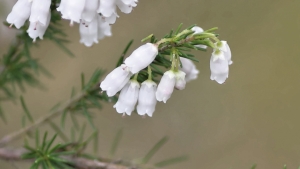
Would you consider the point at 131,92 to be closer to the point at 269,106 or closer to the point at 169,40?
the point at 169,40

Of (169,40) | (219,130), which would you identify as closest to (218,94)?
(219,130)

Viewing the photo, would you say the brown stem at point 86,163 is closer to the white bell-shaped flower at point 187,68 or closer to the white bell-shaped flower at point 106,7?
the white bell-shaped flower at point 187,68

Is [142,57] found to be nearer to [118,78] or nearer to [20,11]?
[118,78]

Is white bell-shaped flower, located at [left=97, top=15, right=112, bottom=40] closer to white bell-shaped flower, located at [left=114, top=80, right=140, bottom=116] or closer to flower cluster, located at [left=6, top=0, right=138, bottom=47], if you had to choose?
flower cluster, located at [left=6, top=0, right=138, bottom=47]

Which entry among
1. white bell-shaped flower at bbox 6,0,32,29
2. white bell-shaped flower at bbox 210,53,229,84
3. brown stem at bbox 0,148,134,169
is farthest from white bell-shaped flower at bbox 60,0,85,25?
brown stem at bbox 0,148,134,169

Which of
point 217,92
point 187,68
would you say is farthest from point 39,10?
point 217,92

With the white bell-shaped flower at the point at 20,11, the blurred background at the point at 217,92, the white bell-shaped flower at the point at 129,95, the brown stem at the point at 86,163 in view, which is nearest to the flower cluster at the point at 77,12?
the white bell-shaped flower at the point at 20,11
